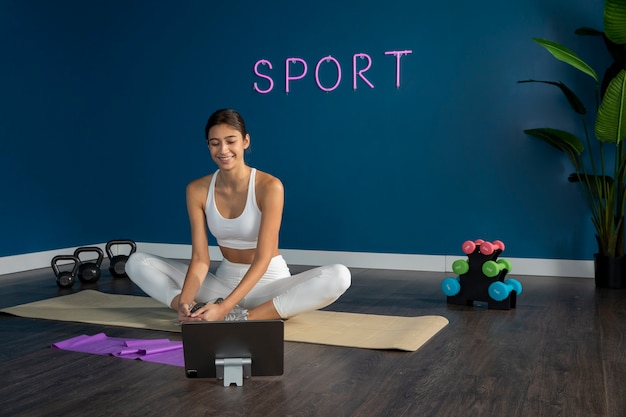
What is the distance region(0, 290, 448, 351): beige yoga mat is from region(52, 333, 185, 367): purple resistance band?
0.25 metres

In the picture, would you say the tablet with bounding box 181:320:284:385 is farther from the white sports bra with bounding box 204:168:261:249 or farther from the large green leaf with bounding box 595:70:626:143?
the large green leaf with bounding box 595:70:626:143

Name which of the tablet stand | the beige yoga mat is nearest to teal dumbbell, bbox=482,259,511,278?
the beige yoga mat

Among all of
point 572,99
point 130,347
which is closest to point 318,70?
point 572,99

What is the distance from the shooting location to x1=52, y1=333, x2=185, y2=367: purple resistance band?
2.57m

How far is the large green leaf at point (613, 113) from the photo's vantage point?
149 inches

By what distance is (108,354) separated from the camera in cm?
264

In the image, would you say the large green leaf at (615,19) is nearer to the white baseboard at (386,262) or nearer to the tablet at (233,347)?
the white baseboard at (386,262)

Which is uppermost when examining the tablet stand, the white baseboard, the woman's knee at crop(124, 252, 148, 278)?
the woman's knee at crop(124, 252, 148, 278)

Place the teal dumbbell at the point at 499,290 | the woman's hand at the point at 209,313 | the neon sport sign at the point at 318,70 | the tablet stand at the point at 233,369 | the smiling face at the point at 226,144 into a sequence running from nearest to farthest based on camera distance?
1. the tablet stand at the point at 233,369
2. the woman's hand at the point at 209,313
3. the smiling face at the point at 226,144
4. the teal dumbbell at the point at 499,290
5. the neon sport sign at the point at 318,70

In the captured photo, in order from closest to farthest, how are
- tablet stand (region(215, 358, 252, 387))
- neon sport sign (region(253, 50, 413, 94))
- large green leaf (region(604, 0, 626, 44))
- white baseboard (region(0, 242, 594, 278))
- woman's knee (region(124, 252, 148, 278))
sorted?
tablet stand (region(215, 358, 252, 387)) → woman's knee (region(124, 252, 148, 278)) → large green leaf (region(604, 0, 626, 44)) → white baseboard (region(0, 242, 594, 278)) → neon sport sign (region(253, 50, 413, 94))

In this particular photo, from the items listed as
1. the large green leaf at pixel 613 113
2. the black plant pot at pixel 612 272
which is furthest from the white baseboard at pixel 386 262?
the large green leaf at pixel 613 113

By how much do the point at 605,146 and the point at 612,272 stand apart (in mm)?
823

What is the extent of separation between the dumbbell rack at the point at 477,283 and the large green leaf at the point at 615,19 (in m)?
1.39

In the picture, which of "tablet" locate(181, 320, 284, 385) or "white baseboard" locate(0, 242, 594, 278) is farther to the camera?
"white baseboard" locate(0, 242, 594, 278)
